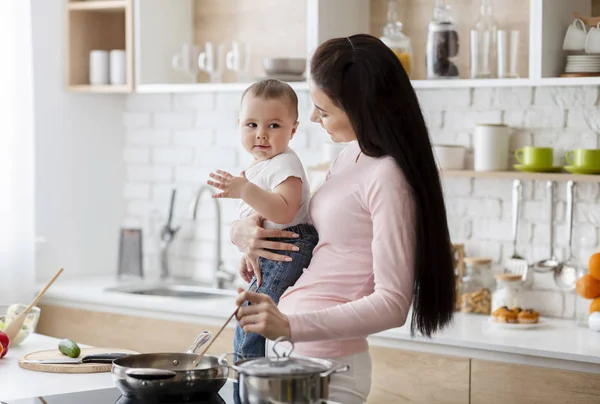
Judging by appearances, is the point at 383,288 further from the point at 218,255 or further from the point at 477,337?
the point at 218,255

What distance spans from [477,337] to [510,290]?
468mm

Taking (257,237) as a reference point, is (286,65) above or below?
above

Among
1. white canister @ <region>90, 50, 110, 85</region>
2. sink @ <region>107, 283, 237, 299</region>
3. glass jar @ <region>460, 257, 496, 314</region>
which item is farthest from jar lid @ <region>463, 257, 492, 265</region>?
white canister @ <region>90, 50, 110, 85</region>

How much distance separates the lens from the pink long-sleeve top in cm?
205

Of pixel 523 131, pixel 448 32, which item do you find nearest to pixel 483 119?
pixel 523 131

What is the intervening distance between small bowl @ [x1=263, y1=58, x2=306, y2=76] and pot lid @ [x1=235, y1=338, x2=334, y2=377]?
2.23 metres

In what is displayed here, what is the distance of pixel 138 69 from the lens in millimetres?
4363

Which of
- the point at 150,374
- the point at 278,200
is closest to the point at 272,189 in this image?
the point at 278,200

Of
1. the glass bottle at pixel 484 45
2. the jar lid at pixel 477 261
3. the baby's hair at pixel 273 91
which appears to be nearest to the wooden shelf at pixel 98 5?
the glass bottle at pixel 484 45

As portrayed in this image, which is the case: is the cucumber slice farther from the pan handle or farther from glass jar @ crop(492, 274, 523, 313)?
glass jar @ crop(492, 274, 523, 313)

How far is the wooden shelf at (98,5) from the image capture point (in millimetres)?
4438

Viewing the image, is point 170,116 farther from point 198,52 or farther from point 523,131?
point 523,131

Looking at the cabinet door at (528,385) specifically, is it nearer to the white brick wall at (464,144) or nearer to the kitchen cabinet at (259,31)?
the white brick wall at (464,144)

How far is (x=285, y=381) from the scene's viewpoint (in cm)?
174
